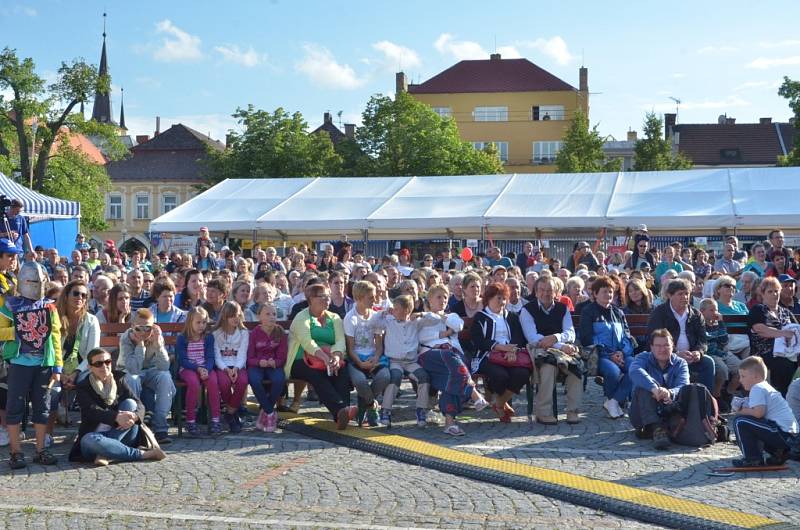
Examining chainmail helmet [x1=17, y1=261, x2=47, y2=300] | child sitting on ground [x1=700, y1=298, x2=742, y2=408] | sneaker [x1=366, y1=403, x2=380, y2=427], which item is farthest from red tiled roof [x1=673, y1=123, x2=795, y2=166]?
chainmail helmet [x1=17, y1=261, x2=47, y2=300]

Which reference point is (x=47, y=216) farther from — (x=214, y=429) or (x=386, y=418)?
(x=386, y=418)

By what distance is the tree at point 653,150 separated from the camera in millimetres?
54031

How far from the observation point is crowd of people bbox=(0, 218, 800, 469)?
8.14 m

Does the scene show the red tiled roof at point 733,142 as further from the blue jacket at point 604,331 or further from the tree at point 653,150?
the blue jacket at point 604,331

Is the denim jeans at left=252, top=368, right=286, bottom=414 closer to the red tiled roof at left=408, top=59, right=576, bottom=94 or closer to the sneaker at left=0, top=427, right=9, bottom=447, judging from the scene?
the sneaker at left=0, top=427, right=9, bottom=447

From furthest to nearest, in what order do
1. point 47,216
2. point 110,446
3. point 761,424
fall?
point 47,216
point 110,446
point 761,424

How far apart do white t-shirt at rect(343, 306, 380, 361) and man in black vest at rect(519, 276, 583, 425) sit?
158 centimetres

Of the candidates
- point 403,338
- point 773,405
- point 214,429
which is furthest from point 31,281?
point 773,405

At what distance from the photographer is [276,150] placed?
55.2 meters

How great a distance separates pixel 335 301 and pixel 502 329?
238cm

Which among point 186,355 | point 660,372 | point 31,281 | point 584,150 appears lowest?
point 660,372

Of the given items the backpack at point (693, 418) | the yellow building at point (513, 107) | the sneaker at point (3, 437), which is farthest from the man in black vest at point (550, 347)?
the yellow building at point (513, 107)

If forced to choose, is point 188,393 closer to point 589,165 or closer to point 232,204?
point 232,204

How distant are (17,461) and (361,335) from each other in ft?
11.4
